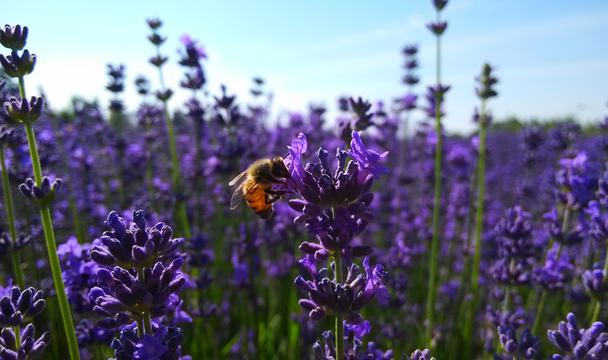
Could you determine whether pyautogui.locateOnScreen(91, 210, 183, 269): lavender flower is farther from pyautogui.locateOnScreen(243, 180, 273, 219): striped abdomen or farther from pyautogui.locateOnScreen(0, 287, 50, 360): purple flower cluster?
pyautogui.locateOnScreen(243, 180, 273, 219): striped abdomen

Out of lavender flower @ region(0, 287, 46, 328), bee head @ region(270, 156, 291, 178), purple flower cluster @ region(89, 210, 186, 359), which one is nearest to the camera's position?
purple flower cluster @ region(89, 210, 186, 359)

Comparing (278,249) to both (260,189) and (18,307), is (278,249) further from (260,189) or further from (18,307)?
(18,307)

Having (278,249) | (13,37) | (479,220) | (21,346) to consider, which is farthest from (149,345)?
(278,249)

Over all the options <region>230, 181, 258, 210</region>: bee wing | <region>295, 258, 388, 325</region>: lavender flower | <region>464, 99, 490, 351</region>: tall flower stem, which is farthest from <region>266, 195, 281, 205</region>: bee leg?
<region>464, 99, 490, 351</region>: tall flower stem

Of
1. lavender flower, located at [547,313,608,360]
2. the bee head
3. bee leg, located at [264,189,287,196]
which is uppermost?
the bee head

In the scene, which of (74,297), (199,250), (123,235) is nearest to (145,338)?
(123,235)

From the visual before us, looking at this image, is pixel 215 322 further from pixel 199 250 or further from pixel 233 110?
pixel 233 110
